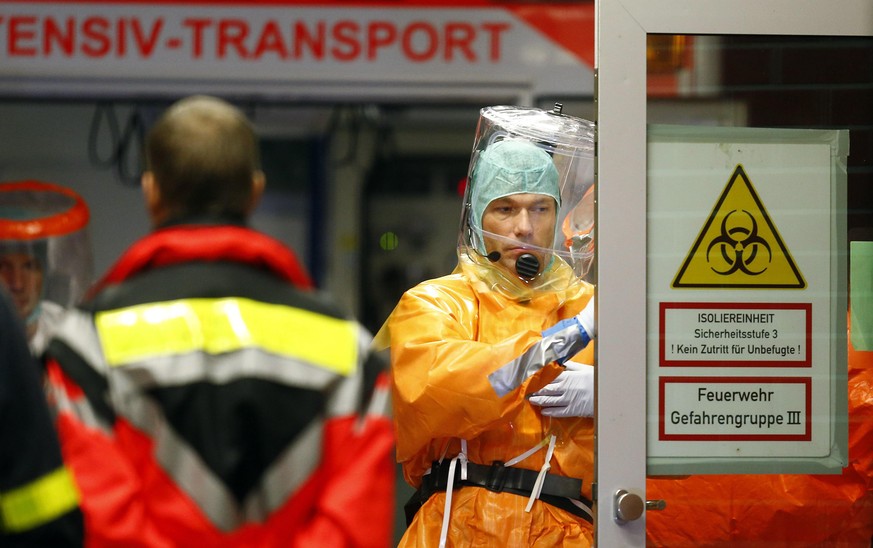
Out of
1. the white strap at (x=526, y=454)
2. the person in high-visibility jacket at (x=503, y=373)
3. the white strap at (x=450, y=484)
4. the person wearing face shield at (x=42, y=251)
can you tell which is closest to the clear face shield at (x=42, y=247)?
the person wearing face shield at (x=42, y=251)

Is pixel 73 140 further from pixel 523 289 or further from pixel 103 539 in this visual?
pixel 103 539

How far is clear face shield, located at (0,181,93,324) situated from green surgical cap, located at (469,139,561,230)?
6.29ft

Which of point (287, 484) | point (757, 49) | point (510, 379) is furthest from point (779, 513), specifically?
point (287, 484)

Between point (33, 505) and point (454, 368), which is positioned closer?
point (33, 505)

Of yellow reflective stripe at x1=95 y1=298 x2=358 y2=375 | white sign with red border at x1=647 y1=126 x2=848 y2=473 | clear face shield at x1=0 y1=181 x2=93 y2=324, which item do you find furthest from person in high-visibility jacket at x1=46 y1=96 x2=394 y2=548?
clear face shield at x1=0 y1=181 x2=93 y2=324

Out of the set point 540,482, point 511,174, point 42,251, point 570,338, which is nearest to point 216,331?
point 570,338

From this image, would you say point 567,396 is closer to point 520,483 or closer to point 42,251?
point 520,483

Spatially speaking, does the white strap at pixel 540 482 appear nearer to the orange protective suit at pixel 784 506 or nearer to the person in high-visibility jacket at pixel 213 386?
the orange protective suit at pixel 784 506

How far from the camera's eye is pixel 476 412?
2.37 meters

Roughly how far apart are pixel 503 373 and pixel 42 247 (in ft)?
8.11

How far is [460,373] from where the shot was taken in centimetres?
236

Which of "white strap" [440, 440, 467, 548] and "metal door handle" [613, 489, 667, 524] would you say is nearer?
"metal door handle" [613, 489, 667, 524]

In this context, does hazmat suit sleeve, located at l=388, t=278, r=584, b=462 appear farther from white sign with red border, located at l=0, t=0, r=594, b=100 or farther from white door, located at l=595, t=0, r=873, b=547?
white sign with red border, located at l=0, t=0, r=594, b=100

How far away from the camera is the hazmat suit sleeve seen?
7.73 ft
